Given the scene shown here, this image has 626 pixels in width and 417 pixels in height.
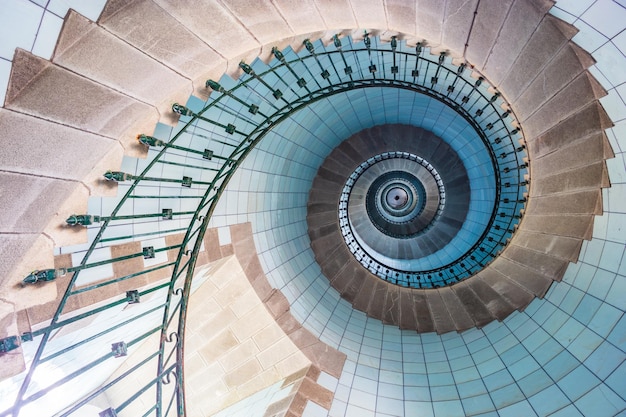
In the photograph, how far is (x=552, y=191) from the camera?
263 inches

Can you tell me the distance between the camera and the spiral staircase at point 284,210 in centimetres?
316

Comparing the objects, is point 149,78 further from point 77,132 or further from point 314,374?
point 314,374

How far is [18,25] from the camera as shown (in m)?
2.46

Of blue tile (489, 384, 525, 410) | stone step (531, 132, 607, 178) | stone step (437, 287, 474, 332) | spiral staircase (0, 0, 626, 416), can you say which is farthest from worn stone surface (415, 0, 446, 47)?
stone step (437, 287, 474, 332)

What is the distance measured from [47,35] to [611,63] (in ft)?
20.1

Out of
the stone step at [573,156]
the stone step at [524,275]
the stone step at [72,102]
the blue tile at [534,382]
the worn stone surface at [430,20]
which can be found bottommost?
the blue tile at [534,382]

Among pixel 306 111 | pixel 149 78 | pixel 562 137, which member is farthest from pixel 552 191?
pixel 149 78

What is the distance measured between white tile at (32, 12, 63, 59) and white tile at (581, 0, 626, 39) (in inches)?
207

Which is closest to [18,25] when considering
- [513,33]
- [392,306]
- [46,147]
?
[46,147]

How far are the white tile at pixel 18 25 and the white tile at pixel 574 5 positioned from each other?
5.14 metres

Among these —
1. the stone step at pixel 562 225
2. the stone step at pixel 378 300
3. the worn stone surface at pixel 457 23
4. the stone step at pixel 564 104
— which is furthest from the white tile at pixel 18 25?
the stone step at pixel 378 300

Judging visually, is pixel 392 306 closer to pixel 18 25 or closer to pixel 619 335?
pixel 619 335

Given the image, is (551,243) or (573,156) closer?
(573,156)

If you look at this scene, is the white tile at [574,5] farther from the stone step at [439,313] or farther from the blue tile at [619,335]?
the stone step at [439,313]
